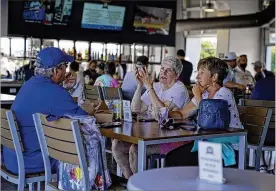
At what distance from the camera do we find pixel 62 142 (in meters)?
2.50

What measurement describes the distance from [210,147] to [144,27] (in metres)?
10.2

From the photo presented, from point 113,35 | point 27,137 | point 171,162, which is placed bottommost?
point 171,162

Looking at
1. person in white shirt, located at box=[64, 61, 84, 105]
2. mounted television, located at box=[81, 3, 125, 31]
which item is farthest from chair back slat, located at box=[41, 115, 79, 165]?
mounted television, located at box=[81, 3, 125, 31]

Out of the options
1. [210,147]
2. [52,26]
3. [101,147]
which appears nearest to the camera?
[210,147]

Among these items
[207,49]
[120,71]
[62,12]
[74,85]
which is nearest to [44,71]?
[74,85]

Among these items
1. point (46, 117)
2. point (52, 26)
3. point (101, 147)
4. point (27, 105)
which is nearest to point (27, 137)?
point (27, 105)

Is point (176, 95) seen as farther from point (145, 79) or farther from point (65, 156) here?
point (65, 156)

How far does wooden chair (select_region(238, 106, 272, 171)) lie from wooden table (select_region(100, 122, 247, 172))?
682 millimetres

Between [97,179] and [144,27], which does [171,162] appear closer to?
[97,179]

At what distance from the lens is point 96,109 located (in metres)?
3.52

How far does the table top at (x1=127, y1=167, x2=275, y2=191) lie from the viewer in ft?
5.23

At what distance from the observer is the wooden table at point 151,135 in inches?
101

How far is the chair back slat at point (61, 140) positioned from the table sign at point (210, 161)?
0.96 m

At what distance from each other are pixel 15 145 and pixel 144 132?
2.55 feet
